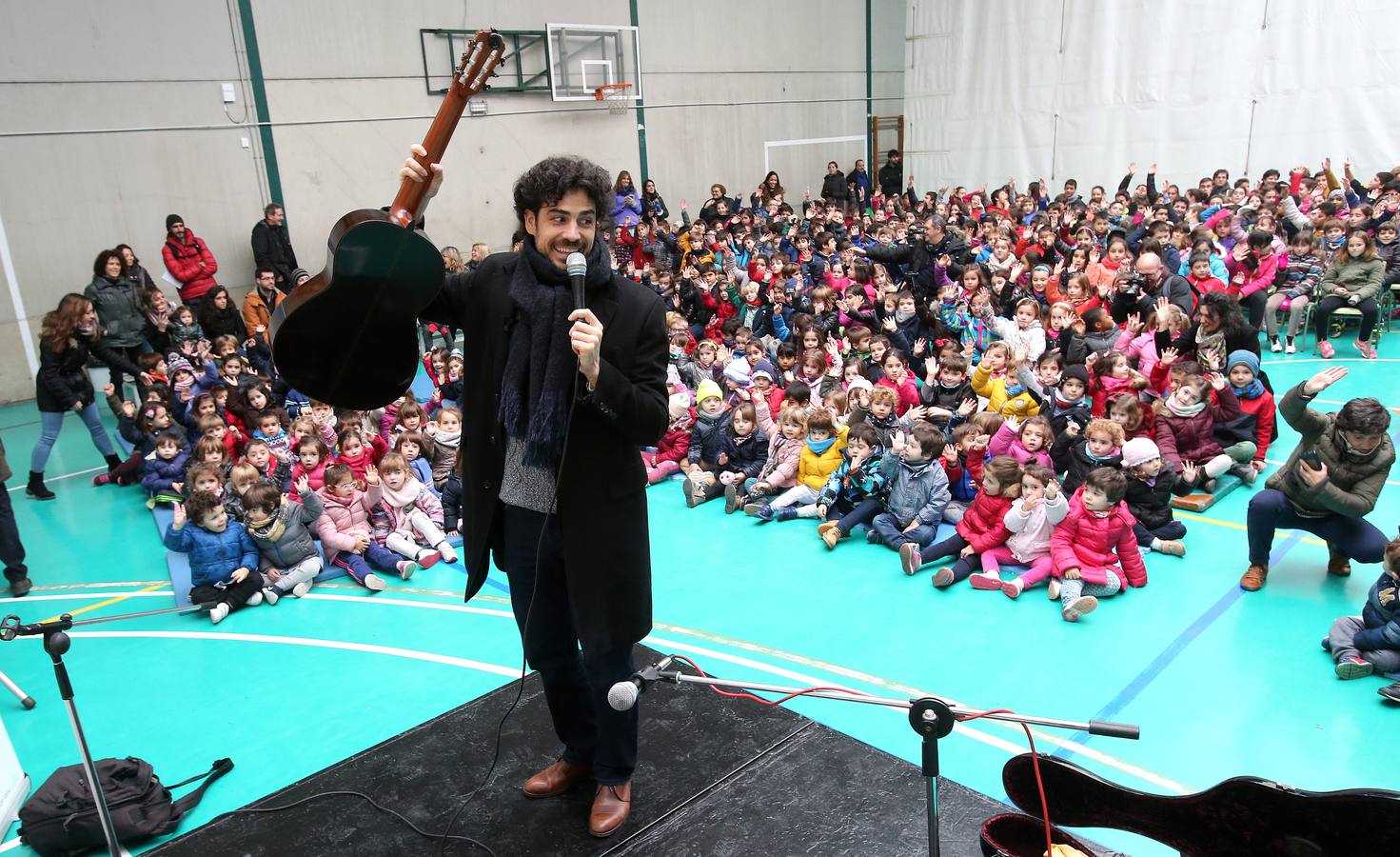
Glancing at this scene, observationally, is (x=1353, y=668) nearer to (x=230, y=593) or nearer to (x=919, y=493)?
(x=919, y=493)

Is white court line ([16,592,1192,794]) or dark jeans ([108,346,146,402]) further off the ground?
dark jeans ([108,346,146,402])

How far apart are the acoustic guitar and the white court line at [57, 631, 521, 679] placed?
2.40m

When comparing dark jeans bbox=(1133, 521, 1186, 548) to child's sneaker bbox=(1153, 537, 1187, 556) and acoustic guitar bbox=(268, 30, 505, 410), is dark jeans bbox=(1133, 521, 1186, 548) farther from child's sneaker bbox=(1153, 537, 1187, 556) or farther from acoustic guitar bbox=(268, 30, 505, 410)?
acoustic guitar bbox=(268, 30, 505, 410)

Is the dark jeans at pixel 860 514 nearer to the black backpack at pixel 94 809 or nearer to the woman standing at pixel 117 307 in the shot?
the black backpack at pixel 94 809

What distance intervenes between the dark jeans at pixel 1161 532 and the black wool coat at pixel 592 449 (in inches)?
150

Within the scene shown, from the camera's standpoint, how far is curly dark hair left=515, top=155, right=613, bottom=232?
7.29ft

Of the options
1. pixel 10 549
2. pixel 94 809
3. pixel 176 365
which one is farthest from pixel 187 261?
pixel 94 809

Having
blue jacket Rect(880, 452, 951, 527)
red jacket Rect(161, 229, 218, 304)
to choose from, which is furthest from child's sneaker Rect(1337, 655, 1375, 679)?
red jacket Rect(161, 229, 218, 304)

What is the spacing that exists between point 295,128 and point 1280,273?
457 inches

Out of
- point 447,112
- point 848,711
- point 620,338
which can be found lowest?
point 848,711

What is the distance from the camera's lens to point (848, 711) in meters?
4.07

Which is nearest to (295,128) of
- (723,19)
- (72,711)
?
(723,19)

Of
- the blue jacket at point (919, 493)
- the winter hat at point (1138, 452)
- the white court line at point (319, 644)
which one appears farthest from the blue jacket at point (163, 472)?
the winter hat at point (1138, 452)

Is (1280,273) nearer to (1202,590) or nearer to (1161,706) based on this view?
(1202,590)
